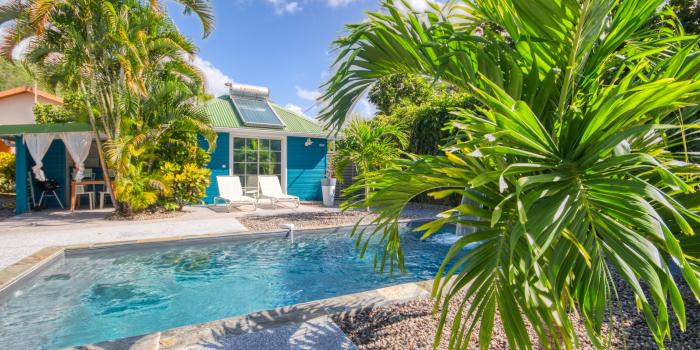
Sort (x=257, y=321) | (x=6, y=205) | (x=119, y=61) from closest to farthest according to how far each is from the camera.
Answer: (x=257, y=321) → (x=119, y=61) → (x=6, y=205)

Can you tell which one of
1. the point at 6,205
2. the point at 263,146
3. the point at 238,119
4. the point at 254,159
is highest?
the point at 238,119

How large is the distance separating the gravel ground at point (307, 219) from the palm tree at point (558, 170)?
241 inches

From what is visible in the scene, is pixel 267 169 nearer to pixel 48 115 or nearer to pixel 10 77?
pixel 48 115

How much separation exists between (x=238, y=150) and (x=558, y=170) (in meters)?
12.0

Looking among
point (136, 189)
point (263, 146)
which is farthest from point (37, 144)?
point (263, 146)

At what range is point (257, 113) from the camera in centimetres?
1303

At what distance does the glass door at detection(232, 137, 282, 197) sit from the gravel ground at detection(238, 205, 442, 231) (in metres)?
3.14

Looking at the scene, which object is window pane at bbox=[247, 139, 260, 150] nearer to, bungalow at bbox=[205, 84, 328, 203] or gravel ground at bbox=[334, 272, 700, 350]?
bungalow at bbox=[205, 84, 328, 203]

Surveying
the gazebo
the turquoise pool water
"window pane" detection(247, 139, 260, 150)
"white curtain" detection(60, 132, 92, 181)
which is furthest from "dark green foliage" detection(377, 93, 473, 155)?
the gazebo

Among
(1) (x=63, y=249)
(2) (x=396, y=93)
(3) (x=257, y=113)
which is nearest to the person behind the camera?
(1) (x=63, y=249)

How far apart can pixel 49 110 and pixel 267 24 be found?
9744mm

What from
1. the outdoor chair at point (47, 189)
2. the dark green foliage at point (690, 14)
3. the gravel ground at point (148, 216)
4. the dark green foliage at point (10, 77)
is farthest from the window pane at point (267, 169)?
the dark green foliage at point (10, 77)

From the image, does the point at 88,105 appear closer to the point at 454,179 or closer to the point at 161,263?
the point at 161,263

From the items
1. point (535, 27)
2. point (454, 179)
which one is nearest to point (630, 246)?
point (454, 179)
